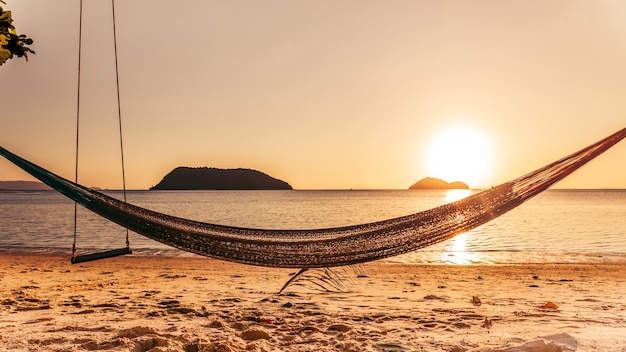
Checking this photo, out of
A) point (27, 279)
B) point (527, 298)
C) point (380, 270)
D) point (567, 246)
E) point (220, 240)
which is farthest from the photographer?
point (567, 246)

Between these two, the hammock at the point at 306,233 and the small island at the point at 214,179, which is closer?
the hammock at the point at 306,233

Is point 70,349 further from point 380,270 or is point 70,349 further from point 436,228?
point 380,270

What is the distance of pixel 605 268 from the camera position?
716cm

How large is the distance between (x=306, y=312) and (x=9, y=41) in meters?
2.98

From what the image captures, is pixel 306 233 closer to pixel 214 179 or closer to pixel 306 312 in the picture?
pixel 306 312

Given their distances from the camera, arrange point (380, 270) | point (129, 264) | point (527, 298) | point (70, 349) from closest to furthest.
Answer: point (70, 349), point (527, 298), point (380, 270), point (129, 264)

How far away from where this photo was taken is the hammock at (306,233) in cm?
379

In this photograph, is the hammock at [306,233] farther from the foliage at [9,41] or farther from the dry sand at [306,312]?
the foliage at [9,41]

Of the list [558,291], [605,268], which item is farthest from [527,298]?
[605,268]

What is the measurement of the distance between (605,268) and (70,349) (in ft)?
22.4

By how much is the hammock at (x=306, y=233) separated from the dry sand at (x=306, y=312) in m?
0.39

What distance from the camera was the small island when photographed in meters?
84.0

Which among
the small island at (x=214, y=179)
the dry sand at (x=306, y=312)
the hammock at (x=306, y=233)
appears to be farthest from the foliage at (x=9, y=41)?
the small island at (x=214, y=179)

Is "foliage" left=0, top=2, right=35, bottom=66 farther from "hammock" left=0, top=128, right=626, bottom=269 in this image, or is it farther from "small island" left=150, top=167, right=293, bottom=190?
"small island" left=150, top=167, right=293, bottom=190
